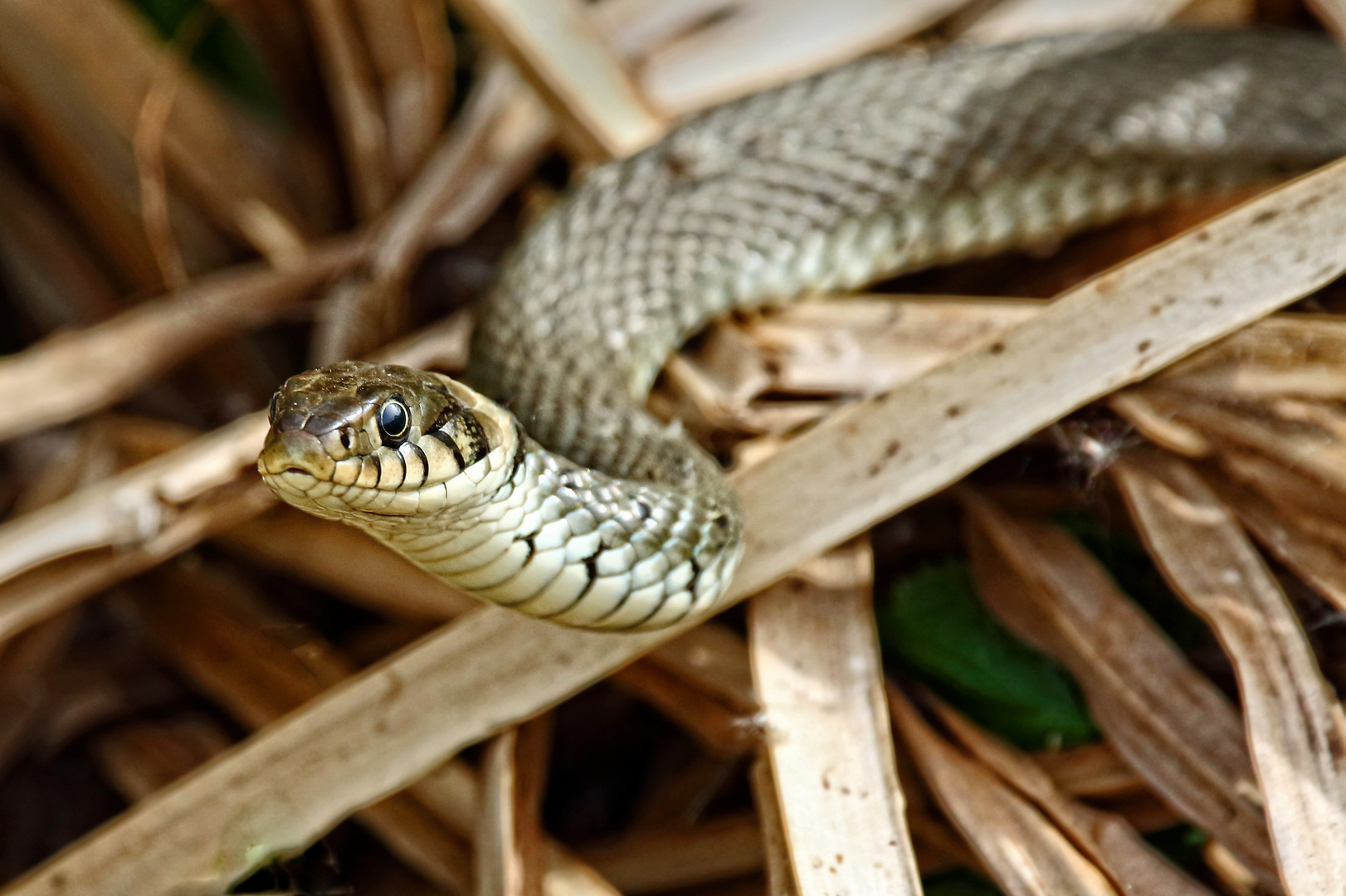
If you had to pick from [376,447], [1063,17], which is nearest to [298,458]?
[376,447]

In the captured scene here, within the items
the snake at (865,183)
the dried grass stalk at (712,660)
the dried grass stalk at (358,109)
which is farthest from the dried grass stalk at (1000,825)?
the dried grass stalk at (358,109)

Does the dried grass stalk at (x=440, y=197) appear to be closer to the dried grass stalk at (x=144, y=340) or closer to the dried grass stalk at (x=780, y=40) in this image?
the dried grass stalk at (x=144, y=340)

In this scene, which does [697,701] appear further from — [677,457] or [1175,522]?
[1175,522]

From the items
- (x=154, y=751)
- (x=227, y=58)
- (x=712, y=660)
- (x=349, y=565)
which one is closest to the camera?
(x=712, y=660)

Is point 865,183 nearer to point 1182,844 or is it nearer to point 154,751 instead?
point 1182,844

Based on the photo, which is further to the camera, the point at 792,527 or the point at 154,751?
the point at 154,751

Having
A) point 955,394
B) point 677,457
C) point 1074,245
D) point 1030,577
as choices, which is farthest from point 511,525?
point 1074,245

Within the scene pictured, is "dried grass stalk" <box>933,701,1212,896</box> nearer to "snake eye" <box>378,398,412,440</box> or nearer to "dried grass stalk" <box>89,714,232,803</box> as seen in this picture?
"snake eye" <box>378,398,412,440</box>

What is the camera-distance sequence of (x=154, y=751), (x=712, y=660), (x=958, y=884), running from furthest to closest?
(x=154, y=751)
(x=712, y=660)
(x=958, y=884)

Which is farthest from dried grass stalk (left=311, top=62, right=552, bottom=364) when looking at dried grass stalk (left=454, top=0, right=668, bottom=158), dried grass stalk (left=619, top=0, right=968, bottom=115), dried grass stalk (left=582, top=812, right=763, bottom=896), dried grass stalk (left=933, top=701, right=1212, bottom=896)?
dried grass stalk (left=933, top=701, right=1212, bottom=896)
